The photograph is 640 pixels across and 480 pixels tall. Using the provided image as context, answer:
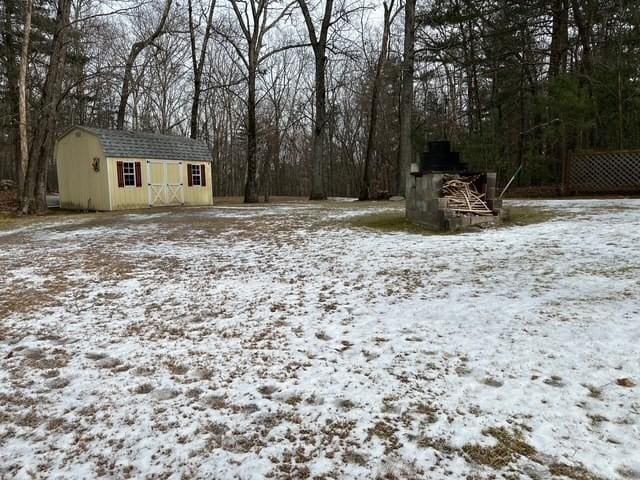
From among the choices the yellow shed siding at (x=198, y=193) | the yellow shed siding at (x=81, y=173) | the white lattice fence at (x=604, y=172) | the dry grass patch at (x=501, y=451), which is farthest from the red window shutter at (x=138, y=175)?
the dry grass patch at (x=501, y=451)

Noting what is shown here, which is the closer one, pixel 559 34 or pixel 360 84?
pixel 559 34

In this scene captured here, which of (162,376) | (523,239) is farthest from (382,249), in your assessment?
(162,376)

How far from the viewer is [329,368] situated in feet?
8.41

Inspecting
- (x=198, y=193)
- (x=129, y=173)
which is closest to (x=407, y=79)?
(x=198, y=193)

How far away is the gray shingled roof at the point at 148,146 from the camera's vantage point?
15.1 metres

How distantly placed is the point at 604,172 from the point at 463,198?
331 inches

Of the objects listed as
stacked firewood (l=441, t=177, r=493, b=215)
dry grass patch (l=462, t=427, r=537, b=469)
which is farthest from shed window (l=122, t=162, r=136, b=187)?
dry grass patch (l=462, t=427, r=537, b=469)

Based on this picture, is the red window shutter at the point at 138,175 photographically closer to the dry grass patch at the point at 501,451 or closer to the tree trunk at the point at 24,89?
the tree trunk at the point at 24,89

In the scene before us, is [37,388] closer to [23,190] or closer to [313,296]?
[313,296]

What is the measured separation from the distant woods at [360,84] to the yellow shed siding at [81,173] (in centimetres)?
139

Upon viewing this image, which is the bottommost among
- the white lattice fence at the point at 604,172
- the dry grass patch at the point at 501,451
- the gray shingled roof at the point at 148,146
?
the dry grass patch at the point at 501,451

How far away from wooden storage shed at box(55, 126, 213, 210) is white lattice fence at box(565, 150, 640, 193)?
13.7 meters

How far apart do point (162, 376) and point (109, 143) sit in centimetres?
1478

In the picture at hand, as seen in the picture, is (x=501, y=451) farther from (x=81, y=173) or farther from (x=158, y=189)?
(x=81, y=173)
